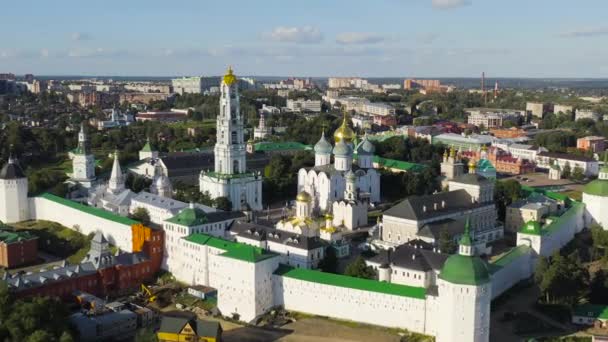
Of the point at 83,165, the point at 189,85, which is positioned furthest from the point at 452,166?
the point at 189,85

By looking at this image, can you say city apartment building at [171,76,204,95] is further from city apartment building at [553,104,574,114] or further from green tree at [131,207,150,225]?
green tree at [131,207,150,225]

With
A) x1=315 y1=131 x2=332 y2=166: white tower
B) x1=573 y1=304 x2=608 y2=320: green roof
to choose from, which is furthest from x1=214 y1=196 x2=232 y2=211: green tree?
x1=573 y1=304 x2=608 y2=320: green roof

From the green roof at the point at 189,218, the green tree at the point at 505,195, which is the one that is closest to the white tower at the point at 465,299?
the green roof at the point at 189,218

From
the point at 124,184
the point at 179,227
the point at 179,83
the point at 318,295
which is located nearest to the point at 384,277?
the point at 318,295

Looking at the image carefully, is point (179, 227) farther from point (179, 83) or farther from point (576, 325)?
point (179, 83)

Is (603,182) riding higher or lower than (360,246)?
higher
